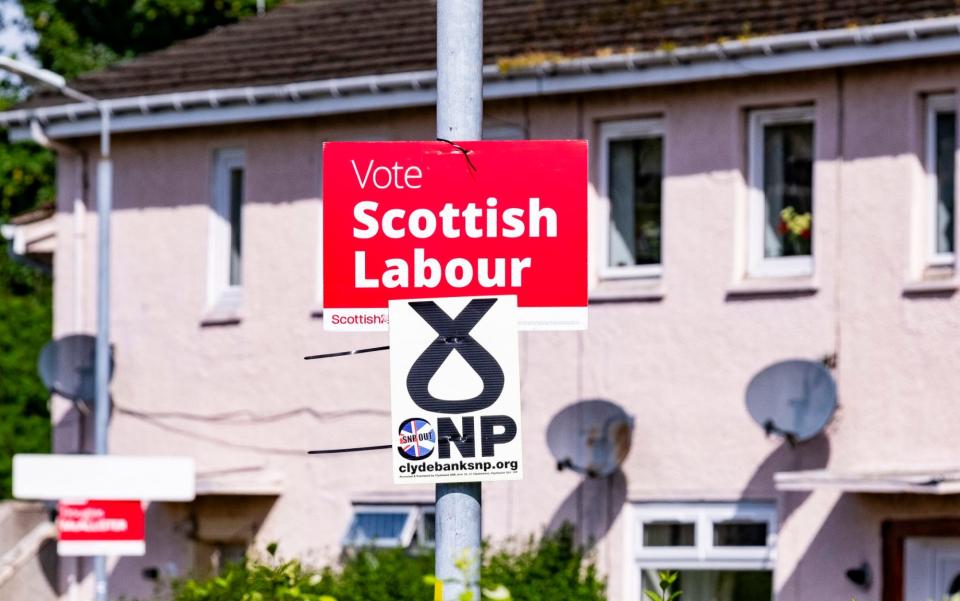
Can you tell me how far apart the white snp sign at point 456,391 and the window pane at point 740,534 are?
1107 cm

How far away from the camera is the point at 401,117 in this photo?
20.7 m

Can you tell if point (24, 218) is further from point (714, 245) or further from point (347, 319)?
point (347, 319)

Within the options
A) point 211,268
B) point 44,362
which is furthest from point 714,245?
point 44,362

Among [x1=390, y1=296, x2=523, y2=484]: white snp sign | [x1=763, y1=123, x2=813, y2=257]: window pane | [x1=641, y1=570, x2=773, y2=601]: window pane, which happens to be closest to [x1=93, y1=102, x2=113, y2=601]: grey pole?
[x1=641, y1=570, x2=773, y2=601]: window pane

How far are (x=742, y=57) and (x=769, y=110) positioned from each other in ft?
1.98

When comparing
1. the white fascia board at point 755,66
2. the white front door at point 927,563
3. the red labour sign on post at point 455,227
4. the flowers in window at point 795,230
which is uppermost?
the white fascia board at point 755,66

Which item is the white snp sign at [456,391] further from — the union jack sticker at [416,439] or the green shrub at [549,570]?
the green shrub at [549,570]

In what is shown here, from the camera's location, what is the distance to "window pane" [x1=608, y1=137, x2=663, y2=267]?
19.4 m

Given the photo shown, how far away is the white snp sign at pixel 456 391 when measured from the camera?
7625mm

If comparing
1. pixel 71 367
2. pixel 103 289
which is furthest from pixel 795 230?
A: pixel 71 367

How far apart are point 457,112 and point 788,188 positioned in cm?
1096

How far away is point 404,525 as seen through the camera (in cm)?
2030

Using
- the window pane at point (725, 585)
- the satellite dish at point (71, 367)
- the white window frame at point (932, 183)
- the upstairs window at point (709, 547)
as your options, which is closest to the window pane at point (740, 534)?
the upstairs window at point (709, 547)

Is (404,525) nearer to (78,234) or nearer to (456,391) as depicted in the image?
(78,234)
